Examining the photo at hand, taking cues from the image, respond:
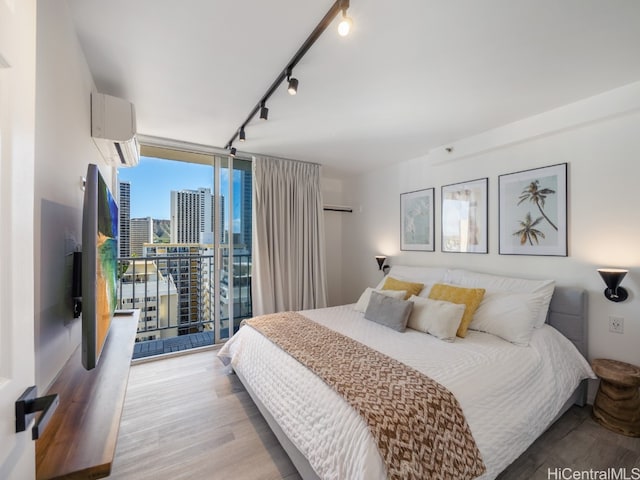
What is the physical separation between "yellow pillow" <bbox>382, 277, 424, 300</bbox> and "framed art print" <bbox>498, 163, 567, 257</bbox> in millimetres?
869

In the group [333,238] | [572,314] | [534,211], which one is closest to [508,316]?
[572,314]

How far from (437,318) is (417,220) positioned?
5.23 feet

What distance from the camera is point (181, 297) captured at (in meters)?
3.84

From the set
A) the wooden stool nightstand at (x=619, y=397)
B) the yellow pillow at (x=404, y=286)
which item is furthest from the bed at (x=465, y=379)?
the yellow pillow at (x=404, y=286)

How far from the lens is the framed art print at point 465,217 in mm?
2834

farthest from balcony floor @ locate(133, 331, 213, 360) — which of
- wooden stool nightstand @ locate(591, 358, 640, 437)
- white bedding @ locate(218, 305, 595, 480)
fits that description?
wooden stool nightstand @ locate(591, 358, 640, 437)

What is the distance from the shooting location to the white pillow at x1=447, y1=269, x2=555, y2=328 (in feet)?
7.05

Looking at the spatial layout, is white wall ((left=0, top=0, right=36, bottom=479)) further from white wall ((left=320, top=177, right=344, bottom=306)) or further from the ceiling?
white wall ((left=320, top=177, right=344, bottom=306))

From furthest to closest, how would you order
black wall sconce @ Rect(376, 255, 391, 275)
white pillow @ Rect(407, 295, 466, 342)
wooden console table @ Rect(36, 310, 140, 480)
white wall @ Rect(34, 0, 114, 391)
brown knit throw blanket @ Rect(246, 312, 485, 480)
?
black wall sconce @ Rect(376, 255, 391, 275)
white pillow @ Rect(407, 295, 466, 342)
brown knit throw blanket @ Rect(246, 312, 485, 480)
white wall @ Rect(34, 0, 114, 391)
wooden console table @ Rect(36, 310, 140, 480)

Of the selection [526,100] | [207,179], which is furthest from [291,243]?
[526,100]

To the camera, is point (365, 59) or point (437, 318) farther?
point (437, 318)

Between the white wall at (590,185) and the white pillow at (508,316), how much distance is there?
0.43m

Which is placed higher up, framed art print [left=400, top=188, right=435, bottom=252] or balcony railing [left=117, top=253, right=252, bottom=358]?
framed art print [left=400, top=188, right=435, bottom=252]

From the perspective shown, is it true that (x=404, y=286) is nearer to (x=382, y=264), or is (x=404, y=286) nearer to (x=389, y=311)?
(x=389, y=311)
